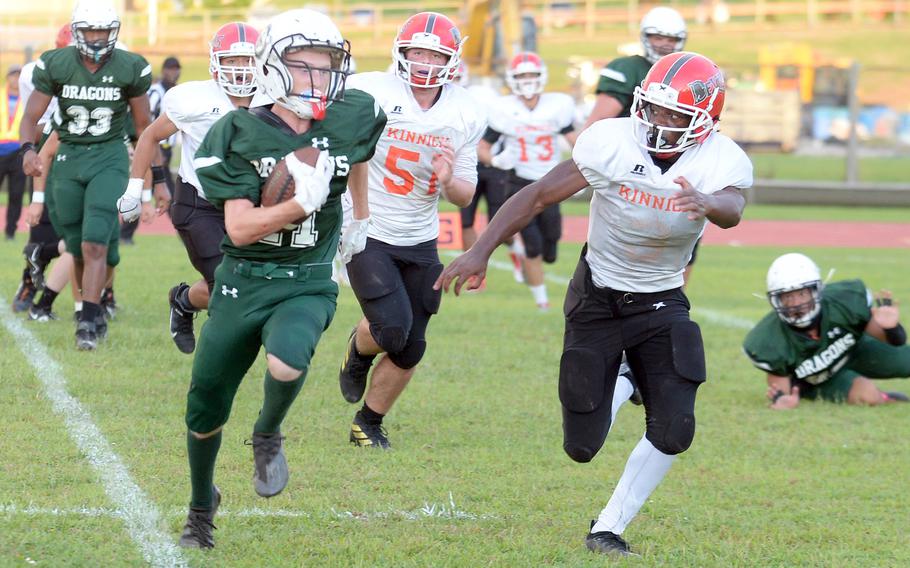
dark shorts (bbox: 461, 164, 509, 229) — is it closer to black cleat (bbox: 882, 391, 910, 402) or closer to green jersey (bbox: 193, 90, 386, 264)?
black cleat (bbox: 882, 391, 910, 402)

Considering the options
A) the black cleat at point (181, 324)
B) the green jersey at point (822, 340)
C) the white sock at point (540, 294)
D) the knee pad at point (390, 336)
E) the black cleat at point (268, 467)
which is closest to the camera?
the black cleat at point (268, 467)

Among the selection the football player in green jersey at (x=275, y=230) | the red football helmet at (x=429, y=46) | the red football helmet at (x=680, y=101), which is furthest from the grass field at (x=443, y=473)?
the red football helmet at (x=429, y=46)

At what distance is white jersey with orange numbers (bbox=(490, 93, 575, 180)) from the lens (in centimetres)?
1149

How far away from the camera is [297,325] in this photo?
4230 mm

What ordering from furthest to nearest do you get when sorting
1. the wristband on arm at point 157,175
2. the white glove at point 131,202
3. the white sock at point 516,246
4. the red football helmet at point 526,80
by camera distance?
the white sock at point 516,246 → the red football helmet at point 526,80 → the wristband on arm at point 157,175 → the white glove at point 131,202

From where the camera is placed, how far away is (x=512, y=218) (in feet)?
15.6

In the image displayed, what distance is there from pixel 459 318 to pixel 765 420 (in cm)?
328

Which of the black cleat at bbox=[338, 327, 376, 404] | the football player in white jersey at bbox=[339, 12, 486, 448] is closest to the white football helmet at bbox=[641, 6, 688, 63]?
the football player in white jersey at bbox=[339, 12, 486, 448]

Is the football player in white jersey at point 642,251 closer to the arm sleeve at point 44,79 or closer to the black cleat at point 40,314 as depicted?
the arm sleeve at point 44,79

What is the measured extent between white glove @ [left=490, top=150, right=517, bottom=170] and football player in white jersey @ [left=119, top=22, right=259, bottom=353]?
190 inches

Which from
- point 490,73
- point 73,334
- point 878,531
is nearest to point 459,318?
point 73,334

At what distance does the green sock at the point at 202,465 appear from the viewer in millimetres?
4418

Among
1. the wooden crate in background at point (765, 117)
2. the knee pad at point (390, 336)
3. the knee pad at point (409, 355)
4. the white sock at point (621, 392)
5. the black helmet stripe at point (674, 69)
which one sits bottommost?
the wooden crate in background at point (765, 117)

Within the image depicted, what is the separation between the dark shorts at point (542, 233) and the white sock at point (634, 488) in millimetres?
5938
